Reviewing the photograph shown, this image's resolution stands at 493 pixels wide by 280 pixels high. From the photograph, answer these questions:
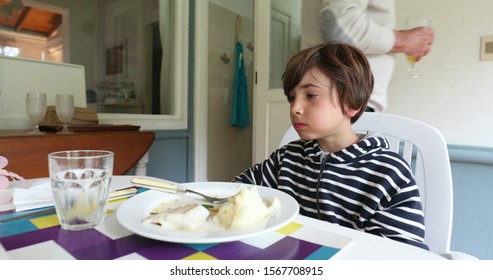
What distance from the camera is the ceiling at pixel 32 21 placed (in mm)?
2014

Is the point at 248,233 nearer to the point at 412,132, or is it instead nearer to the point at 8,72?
the point at 412,132

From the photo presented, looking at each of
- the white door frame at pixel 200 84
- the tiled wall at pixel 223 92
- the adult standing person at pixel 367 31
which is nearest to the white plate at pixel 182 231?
the adult standing person at pixel 367 31

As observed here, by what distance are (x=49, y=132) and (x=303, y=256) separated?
1.59m

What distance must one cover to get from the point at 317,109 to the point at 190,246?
53 cm

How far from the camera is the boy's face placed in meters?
0.81

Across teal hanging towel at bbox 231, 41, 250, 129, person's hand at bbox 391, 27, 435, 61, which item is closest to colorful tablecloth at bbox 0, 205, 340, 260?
person's hand at bbox 391, 27, 435, 61

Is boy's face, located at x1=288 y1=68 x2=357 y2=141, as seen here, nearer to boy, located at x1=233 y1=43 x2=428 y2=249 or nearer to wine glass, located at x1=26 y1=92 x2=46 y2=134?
A: boy, located at x1=233 y1=43 x2=428 y2=249

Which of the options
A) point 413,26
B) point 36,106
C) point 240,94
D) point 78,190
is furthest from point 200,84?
point 78,190

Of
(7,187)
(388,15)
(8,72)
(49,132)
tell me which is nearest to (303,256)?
(7,187)

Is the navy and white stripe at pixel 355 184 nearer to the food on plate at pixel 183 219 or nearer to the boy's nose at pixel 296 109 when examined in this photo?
the boy's nose at pixel 296 109

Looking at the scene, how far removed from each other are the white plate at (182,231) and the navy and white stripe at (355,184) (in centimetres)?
23

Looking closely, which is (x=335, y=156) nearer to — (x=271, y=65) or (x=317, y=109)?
(x=317, y=109)

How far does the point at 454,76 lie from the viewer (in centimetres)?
152

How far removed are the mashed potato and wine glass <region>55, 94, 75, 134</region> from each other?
4.55 ft
